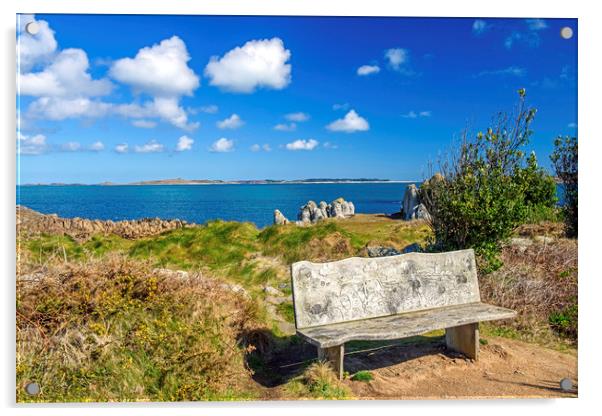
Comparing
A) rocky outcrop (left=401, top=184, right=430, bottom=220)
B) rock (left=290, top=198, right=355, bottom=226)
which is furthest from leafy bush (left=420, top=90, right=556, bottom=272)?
rock (left=290, top=198, right=355, bottom=226)

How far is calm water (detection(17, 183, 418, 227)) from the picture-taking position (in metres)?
6.09

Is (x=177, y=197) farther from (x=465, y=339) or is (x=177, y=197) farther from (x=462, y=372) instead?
(x=462, y=372)

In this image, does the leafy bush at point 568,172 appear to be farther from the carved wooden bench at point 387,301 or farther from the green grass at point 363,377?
the green grass at point 363,377

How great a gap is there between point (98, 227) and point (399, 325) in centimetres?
790

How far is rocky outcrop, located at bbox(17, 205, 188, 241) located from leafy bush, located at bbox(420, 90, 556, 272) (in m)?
5.99

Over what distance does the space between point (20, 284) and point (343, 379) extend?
3.15 metres

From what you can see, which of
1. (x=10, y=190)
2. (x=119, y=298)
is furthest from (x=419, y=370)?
(x=10, y=190)

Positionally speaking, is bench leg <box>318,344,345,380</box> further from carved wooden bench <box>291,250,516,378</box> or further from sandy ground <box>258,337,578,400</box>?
sandy ground <box>258,337,578,400</box>

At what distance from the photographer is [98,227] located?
35.8 ft

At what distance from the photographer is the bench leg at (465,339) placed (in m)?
5.51

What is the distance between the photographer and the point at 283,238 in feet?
34.4

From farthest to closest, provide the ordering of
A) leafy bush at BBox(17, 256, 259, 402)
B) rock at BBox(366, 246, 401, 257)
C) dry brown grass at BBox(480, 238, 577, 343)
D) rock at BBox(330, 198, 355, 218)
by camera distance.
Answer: rock at BBox(330, 198, 355, 218)
rock at BBox(366, 246, 401, 257)
dry brown grass at BBox(480, 238, 577, 343)
leafy bush at BBox(17, 256, 259, 402)

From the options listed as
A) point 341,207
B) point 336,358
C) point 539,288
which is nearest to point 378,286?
point 336,358
